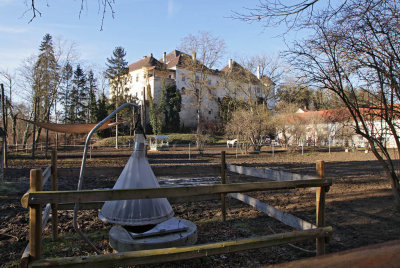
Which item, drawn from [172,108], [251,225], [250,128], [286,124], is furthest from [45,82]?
[251,225]

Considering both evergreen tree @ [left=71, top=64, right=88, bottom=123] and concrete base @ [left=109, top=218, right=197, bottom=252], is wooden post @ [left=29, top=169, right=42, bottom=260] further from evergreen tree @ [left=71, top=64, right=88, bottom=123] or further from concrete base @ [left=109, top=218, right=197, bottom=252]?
evergreen tree @ [left=71, top=64, right=88, bottom=123]

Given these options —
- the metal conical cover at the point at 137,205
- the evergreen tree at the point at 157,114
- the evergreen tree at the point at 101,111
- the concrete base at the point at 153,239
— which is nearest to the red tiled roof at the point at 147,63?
the evergreen tree at the point at 157,114

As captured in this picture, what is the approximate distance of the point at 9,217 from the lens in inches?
231

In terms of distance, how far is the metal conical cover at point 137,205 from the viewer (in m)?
3.30

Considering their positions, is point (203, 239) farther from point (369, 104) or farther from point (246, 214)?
point (369, 104)

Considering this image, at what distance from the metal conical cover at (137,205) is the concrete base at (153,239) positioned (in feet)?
1.64

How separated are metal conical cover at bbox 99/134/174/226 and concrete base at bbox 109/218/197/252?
19.7 inches

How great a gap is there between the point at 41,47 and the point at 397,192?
4887 cm

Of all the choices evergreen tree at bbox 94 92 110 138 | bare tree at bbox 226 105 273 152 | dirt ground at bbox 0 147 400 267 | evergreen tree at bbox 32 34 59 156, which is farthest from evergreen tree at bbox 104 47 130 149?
dirt ground at bbox 0 147 400 267

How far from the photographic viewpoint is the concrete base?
3.71 metres

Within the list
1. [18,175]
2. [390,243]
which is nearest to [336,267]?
[390,243]

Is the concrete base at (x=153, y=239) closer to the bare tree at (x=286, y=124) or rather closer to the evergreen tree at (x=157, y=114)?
the bare tree at (x=286, y=124)

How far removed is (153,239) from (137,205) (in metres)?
0.78

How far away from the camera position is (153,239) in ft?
12.7
